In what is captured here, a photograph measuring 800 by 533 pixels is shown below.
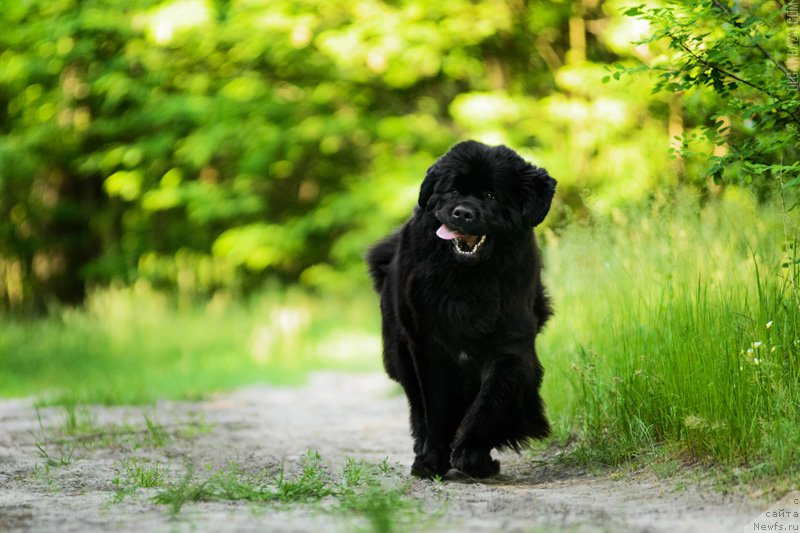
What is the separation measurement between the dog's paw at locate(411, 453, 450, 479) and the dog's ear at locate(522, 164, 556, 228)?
1.20 metres

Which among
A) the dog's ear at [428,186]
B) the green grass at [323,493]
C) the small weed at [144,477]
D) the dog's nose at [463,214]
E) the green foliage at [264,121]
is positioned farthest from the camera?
the green foliage at [264,121]

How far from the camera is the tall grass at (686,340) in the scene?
14.3 ft

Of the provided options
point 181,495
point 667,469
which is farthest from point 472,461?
point 181,495

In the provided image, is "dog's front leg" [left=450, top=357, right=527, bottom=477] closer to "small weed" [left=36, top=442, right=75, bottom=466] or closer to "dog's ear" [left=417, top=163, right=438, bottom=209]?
"dog's ear" [left=417, top=163, right=438, bottom=209]

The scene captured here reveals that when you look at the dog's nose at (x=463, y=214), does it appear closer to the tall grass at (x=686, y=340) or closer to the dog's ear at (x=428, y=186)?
the dog's ear at (x=428, y=186)

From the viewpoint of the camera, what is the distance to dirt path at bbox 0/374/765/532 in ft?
11.2

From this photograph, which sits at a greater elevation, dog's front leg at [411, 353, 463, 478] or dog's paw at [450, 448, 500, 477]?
dog's front leg at [411, 353, 463, 478]

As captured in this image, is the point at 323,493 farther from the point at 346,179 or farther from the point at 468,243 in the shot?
the point at 346,179

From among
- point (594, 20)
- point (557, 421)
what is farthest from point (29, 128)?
point (557, 421)

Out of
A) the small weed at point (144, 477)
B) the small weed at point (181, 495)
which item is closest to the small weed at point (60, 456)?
the small weed at point (144, 477)

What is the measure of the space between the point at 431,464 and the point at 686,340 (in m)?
1.34

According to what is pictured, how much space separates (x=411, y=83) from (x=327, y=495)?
1316 cm

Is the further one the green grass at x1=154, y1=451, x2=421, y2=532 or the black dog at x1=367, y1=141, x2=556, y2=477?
the black dog at x1=367, y1=141, x2=556, y2=477

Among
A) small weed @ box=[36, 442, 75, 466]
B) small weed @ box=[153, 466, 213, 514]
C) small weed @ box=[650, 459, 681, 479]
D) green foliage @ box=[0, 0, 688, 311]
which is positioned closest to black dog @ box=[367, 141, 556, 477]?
small weed @ box=[650, 459, 681, 479]
